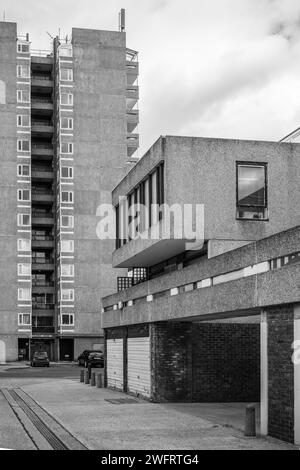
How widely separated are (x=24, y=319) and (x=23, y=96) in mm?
23400

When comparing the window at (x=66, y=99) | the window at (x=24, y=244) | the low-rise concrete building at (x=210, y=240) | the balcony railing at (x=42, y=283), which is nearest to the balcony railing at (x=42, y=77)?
the window at (x=66, y=99)

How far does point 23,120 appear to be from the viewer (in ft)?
277

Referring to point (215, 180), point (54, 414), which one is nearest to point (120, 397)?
point (54, 414)

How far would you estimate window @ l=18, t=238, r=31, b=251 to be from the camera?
82.2m

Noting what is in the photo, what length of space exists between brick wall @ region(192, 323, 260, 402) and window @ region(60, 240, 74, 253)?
2179 inches

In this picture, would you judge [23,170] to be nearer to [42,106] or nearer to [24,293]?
[42,106]

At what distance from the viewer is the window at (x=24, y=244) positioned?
8216 cm

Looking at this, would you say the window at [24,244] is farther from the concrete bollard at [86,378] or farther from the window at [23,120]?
the concrete bollard at [86,378]

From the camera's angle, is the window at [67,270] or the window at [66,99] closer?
the window at [67,270]

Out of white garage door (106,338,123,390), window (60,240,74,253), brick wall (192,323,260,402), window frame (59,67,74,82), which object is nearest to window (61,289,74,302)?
window (60,240,74,253)

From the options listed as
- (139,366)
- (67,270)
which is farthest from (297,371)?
(67,270)

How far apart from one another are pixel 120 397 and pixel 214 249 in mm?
7100

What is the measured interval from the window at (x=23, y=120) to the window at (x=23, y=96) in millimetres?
1583

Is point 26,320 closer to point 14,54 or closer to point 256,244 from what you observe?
point 14,54
